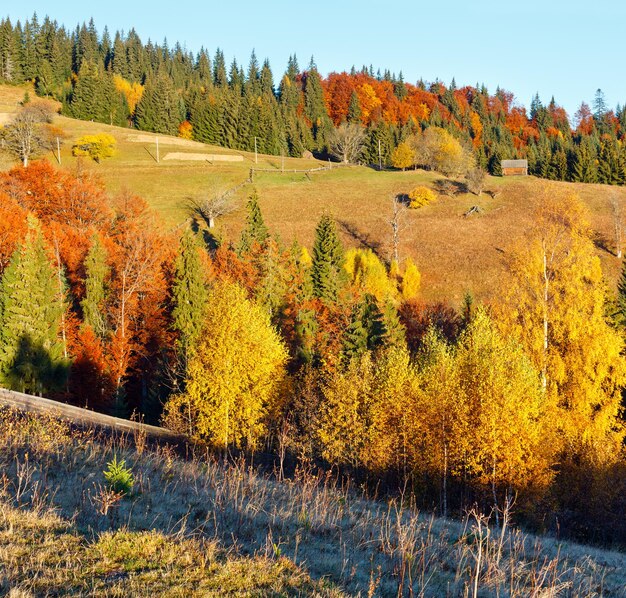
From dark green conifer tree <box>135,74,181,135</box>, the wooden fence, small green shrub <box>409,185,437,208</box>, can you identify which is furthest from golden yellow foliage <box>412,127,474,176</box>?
the wooden fence

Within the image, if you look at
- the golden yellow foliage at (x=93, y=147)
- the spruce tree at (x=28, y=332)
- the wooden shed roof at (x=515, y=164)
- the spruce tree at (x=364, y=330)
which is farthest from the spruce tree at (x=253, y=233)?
the wooden shed roof at (x=515, y=164)

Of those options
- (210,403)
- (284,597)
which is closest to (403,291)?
(210,403)

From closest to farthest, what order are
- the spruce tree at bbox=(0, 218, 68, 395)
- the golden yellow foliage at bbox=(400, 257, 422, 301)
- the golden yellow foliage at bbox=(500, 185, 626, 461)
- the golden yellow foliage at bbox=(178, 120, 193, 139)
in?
the golden yellow foliage at bbox=(500, 185, 626, 461) < the spruce tree at bbox=(0, 218, 68, 395) < the golden yellow foliage at bbox=(400, 257, 422, 301) < the golden yellow foliage at bbox=(178, 120, 193, 139)

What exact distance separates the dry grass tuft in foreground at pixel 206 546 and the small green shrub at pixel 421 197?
79021mm

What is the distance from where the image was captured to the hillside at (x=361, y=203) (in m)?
66.4

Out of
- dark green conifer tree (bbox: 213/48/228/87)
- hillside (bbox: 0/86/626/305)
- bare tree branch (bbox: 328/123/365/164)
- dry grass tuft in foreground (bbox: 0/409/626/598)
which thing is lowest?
dry grass tuft in foreground (bbox: 0/409/626/598)

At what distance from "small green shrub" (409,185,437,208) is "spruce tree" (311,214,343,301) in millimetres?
33517

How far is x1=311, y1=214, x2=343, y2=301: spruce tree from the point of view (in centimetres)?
5291

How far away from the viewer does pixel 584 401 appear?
2062cm

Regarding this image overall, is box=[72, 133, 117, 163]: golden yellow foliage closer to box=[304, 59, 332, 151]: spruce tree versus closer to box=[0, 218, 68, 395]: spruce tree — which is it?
box=[304, 59, 332, 151]: spruce tree

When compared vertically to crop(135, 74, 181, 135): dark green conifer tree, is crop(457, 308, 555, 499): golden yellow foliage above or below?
below

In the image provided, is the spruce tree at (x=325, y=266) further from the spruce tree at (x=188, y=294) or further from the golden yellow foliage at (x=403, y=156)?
the golden yellow foliage at (x=403, y=156)

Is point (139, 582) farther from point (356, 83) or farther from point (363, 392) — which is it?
point (356, 83)

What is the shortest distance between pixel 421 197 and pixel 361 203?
33.2 feet
